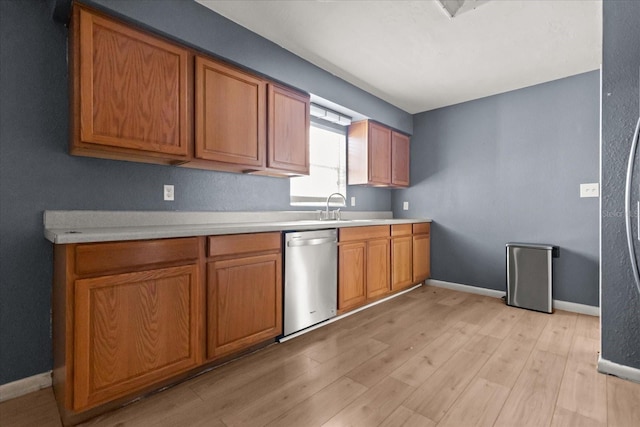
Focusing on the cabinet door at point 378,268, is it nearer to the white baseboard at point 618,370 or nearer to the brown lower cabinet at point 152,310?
the brown lower cabinet at point 152,310

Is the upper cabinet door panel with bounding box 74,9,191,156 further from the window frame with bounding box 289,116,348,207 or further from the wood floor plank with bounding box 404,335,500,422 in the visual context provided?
the wood floor plank with bounding box 404,335,500,422

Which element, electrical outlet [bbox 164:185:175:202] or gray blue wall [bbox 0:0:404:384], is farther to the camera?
electrical outlet [bbox 164:185:175:202]

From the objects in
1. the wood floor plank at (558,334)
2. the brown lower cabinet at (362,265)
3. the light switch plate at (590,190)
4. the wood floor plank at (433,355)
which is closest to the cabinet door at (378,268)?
the brown lower cabinet at (362,265)

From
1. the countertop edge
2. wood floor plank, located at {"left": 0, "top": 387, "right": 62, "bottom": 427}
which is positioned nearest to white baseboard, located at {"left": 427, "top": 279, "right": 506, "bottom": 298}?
the countertop edge

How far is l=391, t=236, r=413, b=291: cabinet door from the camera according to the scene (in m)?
3.49

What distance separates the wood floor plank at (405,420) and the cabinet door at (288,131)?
6.30ft

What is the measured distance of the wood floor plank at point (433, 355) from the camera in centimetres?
185

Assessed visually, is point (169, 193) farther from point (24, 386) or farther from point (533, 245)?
point (533, 245)

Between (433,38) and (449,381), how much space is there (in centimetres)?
256

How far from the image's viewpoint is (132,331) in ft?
5.11

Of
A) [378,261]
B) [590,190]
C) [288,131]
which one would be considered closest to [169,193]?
[288,131]

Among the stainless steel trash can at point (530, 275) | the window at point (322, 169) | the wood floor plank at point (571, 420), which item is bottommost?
the wood floor plank at point (571, 420)

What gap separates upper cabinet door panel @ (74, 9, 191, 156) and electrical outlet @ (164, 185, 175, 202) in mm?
373

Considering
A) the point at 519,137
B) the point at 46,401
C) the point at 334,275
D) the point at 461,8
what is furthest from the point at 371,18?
the point at 46,401
